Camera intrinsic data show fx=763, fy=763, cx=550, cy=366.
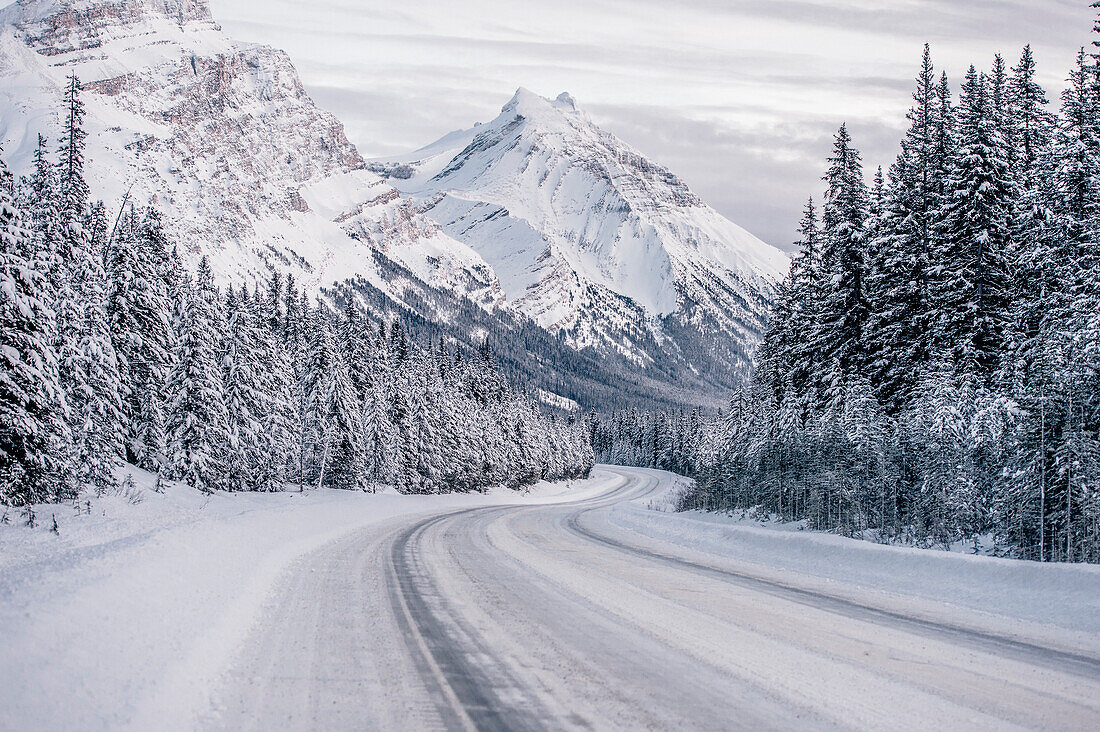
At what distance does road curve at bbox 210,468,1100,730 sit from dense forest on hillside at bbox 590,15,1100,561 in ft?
32.2

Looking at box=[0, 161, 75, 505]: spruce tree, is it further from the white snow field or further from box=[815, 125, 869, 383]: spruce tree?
box=[815, 125, 869, 383]: spruce tree

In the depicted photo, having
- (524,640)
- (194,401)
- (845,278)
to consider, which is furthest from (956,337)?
(194,401)

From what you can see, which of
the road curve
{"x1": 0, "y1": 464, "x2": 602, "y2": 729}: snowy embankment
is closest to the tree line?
{"x1": 0, "y1": 464, "x2": 602, "y2": 729}: snowy embankment

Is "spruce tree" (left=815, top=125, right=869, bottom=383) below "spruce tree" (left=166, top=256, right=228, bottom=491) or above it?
above

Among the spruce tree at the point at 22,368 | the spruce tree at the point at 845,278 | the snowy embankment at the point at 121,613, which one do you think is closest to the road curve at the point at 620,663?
the snowy embankment at the point at 121,613

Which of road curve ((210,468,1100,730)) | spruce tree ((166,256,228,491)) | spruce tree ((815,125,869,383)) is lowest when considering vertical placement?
road curve ((210,468,1100,730))

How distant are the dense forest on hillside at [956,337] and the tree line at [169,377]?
24808mm

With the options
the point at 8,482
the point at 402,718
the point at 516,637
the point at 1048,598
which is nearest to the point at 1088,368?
the point at 1048,598

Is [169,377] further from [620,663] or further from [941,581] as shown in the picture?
[620,663]

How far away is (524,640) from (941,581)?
8907 millimetres

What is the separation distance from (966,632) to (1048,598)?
292 centimetres

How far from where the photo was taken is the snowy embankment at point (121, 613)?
5832mm

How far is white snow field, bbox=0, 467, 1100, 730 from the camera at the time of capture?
6.25 meters

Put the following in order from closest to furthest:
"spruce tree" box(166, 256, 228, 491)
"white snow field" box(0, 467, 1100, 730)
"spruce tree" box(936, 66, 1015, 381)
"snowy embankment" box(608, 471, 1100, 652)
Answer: "white snow field" box(0, 467, 1100, 730), "snowy embankment" box(608, 471, 1100, 652), "spruce tree" box(936, 66, 1015, 381), "spruce tree" box(166, 256, 228, 491)
